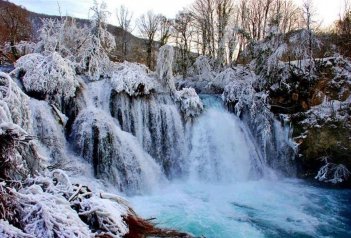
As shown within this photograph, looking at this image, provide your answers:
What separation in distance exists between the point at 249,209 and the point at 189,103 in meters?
4.55

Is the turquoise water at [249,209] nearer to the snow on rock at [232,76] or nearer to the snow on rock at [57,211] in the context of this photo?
the snow on rock at [57,211]

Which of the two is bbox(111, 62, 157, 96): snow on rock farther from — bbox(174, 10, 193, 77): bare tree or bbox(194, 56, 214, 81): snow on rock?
bbox(174, 10, 193, 77): bare tree

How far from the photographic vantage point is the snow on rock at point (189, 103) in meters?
13.2

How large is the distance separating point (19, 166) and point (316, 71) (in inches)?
538

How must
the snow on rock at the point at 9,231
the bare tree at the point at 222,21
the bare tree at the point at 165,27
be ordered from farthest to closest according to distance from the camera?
1. the bare tree at the point at 165,27
2. the bare tree at the point at 222,21
3. the snow on rock at the point at 9,231

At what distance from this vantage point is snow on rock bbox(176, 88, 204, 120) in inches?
521

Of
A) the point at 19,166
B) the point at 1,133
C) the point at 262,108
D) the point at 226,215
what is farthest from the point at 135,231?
the point at 262,108

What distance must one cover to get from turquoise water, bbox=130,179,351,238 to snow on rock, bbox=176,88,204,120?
249cm

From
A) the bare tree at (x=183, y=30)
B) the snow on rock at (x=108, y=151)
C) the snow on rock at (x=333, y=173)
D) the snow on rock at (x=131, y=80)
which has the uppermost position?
the bare tree at (x=183, y=30)

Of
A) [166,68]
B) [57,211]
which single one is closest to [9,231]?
[57,211]

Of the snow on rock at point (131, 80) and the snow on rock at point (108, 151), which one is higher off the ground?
the snow on rock at point (131, 80)

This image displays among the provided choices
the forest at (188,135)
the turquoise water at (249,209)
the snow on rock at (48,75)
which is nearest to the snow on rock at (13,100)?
the forest at (188,135)

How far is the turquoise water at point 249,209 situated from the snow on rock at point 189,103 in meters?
2.49

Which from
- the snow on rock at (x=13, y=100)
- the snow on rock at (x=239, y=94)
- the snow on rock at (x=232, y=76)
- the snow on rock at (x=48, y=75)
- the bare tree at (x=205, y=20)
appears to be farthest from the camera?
the bare tree at (x=205, y=20)
